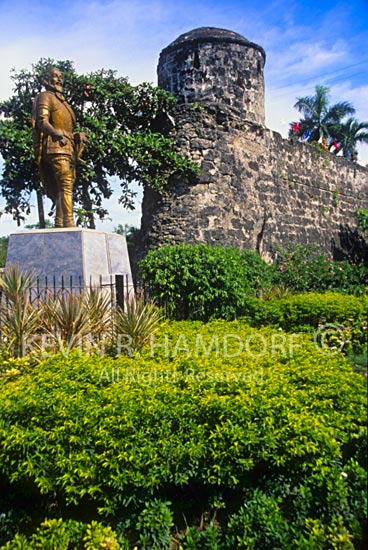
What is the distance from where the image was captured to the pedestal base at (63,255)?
612cm

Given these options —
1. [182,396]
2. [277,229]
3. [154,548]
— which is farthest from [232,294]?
[277,229]

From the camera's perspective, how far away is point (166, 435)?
2.89 meters

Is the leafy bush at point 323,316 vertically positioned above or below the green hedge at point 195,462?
above

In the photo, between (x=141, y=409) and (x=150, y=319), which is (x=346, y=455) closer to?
(x=141, y=409)

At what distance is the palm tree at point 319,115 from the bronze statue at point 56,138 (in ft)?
81.6

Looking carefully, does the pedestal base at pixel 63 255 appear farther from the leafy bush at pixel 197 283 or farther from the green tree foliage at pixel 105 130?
the green tree foliage at pixel 105 130

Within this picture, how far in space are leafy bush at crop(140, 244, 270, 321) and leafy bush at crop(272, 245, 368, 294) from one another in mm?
→ 2688

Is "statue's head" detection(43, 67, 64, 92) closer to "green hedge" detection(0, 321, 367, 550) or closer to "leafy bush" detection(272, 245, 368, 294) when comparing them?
"green hedge" detection(0, 321, 367, 550)

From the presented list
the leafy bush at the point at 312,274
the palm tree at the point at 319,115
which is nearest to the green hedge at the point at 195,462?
the leafy bush at the point at 312,274

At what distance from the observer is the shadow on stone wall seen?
1512 cm

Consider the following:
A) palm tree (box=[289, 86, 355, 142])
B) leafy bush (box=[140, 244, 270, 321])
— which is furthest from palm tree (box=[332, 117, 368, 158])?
leafy bush (box=[140, 244, 270, 321])

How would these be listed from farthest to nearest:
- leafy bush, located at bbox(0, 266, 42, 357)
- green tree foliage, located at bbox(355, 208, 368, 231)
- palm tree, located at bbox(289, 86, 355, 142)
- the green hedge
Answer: palm tree, located at bbox(289, 86, 355, 142) < green tree foliage, located at bbox(355, 208, 368, 231) < leafy bush, located at bbox(0, 266, 42, 357) < the green hedge

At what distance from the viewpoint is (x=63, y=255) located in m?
6.20

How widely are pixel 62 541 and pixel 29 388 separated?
3.38 ft
